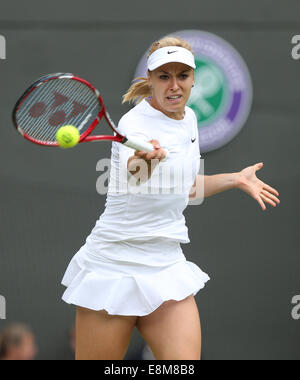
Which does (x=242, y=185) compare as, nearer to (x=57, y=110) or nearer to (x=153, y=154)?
(x=153, y=154)

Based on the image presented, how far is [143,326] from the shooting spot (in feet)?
9.52

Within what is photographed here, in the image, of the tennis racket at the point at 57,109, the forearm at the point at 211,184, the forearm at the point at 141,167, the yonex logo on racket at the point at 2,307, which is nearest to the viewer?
the forearm at the point at 141,167

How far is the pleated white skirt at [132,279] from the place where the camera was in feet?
9.22

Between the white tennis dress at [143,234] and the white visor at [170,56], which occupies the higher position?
the white visor at [170,56]

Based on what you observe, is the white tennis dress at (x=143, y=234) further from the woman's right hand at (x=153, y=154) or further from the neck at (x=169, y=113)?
the woman's right hand at (x=153, y=154)

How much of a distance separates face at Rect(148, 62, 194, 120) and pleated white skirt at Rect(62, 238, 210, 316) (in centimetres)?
49

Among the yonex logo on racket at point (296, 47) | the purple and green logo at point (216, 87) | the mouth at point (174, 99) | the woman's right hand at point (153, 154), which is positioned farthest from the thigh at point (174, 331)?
the yonex logo on racket at point (296, 47)

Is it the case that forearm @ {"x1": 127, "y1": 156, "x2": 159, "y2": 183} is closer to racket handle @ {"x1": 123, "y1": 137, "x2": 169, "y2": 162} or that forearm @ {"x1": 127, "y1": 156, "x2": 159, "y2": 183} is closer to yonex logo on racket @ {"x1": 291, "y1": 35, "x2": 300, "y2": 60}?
racket handle @ {"x1": 123, "y1": 137, "x2": 169, "y2": 162}

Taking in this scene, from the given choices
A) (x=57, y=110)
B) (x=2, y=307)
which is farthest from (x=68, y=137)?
(x=2, y=307)

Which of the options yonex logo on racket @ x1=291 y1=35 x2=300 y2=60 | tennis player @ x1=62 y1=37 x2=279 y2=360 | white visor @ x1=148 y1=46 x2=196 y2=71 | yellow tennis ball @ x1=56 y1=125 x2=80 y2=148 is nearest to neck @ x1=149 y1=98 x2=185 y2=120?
tennis player @ x1=62 y1=37 x2=279 y2=360

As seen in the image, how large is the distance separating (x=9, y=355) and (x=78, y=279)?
2.53 ft

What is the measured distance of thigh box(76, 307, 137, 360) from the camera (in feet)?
9.38

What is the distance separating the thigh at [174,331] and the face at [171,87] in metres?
0.72
